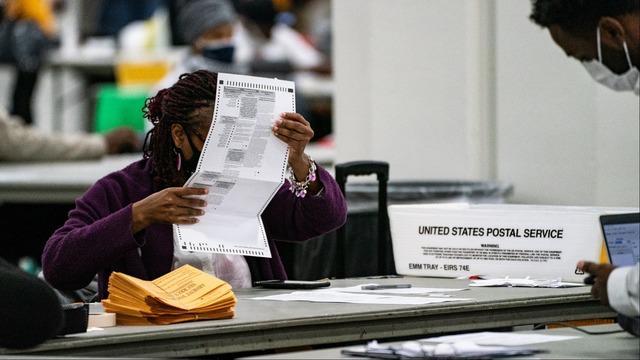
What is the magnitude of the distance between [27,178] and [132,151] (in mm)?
2170

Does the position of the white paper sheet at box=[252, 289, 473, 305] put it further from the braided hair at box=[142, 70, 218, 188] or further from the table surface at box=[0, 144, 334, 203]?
the table surface at box=[0, 144, 334, 203]

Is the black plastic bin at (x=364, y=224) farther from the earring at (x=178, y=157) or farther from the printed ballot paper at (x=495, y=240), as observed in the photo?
the earring at (x=178, y=157)

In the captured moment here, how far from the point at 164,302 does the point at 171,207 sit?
1.70 feet

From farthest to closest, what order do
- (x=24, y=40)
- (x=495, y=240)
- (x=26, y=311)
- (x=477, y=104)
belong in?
1. (x=24, y=40)
2. (x=477, y=104)
3. (x=495, y=240)
4. (x=26, y=311)

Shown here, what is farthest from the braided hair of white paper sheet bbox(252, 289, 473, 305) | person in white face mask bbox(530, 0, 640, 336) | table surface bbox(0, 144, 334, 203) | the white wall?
table surface bbox(0, 144, 334, 203)

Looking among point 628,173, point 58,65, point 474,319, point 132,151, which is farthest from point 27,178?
point 58,65

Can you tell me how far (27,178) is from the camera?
6.76 m

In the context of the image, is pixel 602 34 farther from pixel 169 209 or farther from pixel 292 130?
pixel 169 209

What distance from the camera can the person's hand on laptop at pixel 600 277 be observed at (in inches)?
101

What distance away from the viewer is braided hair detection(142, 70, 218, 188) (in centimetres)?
363

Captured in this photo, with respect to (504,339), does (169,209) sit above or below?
above

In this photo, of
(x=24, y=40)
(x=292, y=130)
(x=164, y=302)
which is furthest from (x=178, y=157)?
(x=24, y=40)

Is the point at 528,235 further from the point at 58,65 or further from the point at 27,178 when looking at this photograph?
the point at 58,65

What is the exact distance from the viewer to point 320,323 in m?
2.92
